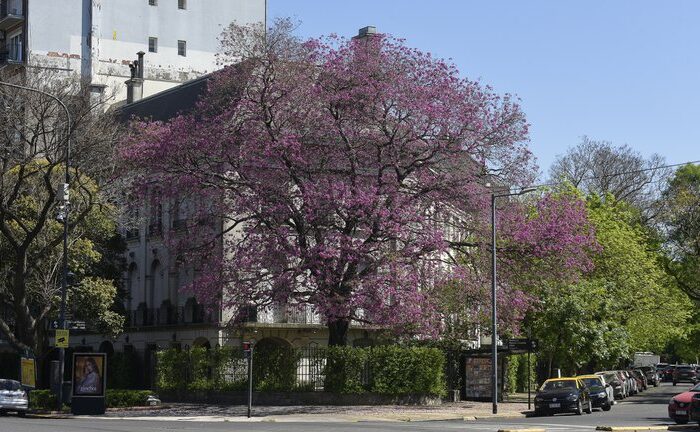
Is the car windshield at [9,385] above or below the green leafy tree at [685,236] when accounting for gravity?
below

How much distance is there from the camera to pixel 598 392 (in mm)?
47125

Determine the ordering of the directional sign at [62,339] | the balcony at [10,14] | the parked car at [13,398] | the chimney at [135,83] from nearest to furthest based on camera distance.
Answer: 1. the directional sign at [62,339]
2. the parked car at [13,398]
3. the chimney at [135,83]
4. the balcony at [10,14]

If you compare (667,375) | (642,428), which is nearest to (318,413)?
(642,428)

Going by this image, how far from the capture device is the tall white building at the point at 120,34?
68.8m

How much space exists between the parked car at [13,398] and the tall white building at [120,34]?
91.3ft

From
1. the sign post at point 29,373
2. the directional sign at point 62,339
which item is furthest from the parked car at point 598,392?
the sign post at point 29,373

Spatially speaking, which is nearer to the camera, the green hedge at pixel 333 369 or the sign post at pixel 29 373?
the green hedge at pixel 333 369

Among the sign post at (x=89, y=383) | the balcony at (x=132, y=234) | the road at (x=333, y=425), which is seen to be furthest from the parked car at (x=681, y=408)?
the balcony at (x=132, y=234)

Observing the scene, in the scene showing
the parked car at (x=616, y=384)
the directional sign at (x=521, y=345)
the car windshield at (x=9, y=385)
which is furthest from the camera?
the parked car at (x=616, y=384)

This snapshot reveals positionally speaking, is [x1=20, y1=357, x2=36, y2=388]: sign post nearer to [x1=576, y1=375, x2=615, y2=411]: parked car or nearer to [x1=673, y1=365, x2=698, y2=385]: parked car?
[x1=576, y1=375, x2=615, y2=411]: parked car

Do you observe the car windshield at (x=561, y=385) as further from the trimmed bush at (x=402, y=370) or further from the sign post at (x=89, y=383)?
the sign post at (x=89, y=383)

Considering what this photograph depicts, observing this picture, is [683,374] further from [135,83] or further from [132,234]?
[135,83]

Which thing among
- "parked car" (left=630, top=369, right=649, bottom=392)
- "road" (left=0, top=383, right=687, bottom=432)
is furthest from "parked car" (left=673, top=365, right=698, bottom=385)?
"road" (left=0, top=383, right=687, bottom=432)

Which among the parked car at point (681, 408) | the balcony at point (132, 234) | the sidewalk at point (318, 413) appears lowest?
the sidewalk at point (318, 413)
